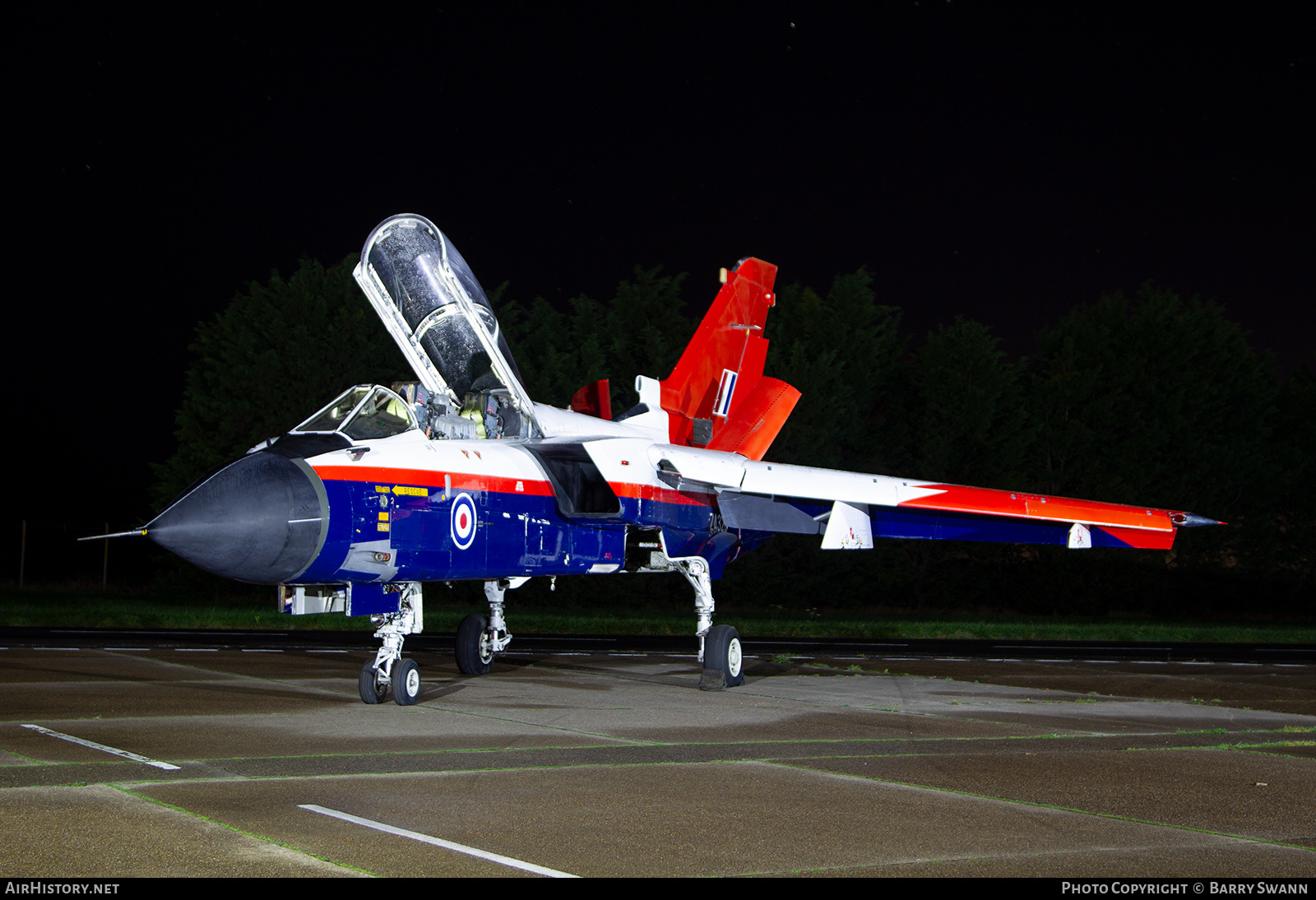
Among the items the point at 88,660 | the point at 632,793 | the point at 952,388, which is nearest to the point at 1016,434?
the point at 952,388

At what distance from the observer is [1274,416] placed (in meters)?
48.4

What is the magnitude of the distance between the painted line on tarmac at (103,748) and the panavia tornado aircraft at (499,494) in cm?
145

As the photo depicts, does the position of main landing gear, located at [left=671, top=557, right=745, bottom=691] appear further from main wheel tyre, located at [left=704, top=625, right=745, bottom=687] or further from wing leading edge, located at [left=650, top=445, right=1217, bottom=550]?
wing leading edge, located at [left=650, top=445, right=1217, bottom=550]

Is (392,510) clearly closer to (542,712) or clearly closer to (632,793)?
(542,712)

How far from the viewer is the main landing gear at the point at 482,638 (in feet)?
44.3

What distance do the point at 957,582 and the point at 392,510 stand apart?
3496cm

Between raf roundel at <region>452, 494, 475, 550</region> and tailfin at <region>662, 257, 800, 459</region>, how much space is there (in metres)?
5.02

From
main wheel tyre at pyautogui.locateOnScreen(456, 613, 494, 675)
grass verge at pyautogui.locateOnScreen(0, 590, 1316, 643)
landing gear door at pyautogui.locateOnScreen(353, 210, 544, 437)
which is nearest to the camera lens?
landing gear door at pyautogui.locateOnScreen(353, 210, 544, 437)

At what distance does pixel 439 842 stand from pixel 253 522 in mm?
4289

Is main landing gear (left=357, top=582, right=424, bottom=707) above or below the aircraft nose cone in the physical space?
below

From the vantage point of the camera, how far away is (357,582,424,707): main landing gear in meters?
10.5
